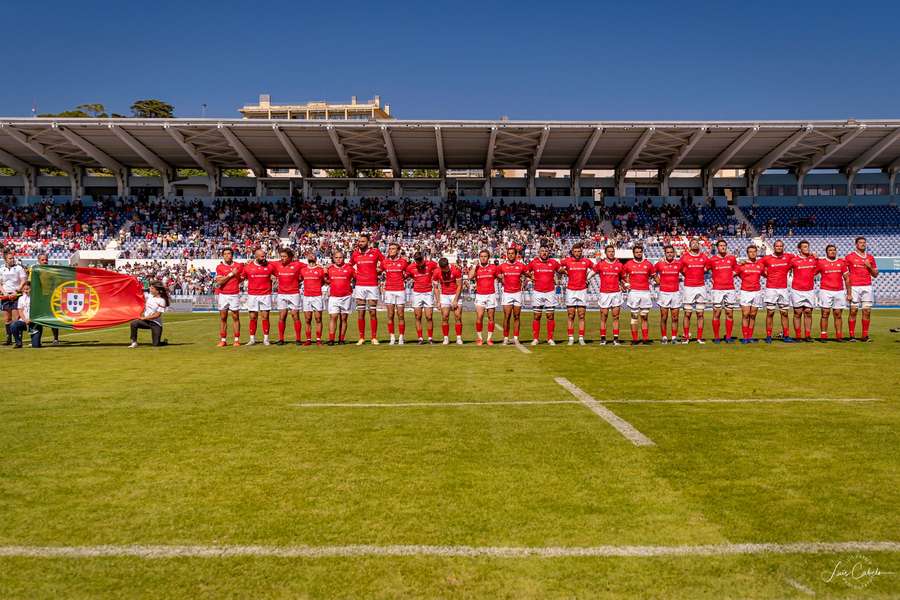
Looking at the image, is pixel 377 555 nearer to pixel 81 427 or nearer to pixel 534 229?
pixel 81 427

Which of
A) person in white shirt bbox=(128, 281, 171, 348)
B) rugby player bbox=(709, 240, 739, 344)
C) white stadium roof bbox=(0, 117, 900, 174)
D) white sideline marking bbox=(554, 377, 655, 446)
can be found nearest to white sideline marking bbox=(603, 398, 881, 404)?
white sideline marking bbox=(554, 377, 655, 446)

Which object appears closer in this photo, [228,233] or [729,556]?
[729,556]

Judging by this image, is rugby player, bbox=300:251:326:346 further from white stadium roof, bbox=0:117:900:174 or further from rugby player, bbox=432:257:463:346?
white stadium roof, bbox=0:117:900:174

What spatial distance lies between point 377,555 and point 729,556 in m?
1.84

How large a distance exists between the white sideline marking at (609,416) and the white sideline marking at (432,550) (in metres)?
2.08

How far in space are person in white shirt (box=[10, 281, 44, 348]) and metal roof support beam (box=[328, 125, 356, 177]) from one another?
27317mm

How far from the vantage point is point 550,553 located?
347 cm

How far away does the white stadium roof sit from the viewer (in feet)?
130

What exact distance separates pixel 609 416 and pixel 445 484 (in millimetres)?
2695

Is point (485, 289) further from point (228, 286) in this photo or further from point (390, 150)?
point (390, 150)

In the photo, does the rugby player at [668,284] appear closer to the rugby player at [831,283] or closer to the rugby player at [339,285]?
the rugby player at [831,283]

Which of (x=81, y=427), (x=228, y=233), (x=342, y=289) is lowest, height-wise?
(x=81, y=427)

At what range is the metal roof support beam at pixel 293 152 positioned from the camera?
1591 inches

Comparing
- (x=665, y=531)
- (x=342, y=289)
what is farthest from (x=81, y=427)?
(x=342, y=289)
